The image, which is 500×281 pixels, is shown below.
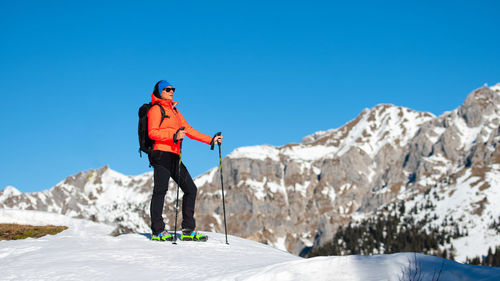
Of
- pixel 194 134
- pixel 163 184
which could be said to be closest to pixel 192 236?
pixel 163 184

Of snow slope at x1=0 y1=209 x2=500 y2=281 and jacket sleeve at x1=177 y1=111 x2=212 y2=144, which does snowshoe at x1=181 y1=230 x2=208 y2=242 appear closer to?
snow slope at x1=0 y1=209 x2=500 y2=281

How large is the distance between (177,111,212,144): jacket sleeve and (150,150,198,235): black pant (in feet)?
2.27

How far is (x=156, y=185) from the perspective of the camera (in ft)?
39.2

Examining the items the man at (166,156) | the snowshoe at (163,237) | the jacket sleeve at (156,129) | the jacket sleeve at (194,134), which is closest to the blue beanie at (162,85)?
the man at (166,156)

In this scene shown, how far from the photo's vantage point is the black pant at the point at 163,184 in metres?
11.9

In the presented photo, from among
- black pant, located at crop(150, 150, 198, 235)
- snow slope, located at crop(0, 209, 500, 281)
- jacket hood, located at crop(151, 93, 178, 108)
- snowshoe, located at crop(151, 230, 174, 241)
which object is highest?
jacket hood, located at crop(151, 93, 178, 108)

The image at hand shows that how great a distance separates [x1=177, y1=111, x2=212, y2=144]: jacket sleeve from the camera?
12523 mm

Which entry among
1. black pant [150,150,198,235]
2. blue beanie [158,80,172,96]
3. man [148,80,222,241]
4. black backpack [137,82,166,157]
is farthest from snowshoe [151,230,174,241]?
blue beanie [158,80,172,96]

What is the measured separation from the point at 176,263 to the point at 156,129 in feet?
13.3

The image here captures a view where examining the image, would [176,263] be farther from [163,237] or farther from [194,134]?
[194,134]

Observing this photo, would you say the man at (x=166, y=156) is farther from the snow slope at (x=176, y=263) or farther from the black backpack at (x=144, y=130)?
the snow slope at (x=176, y=263)

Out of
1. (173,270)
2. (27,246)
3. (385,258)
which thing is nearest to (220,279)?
(173,270)

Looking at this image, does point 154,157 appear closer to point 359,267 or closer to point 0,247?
point 0,247

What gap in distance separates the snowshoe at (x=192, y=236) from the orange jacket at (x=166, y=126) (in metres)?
2.05
